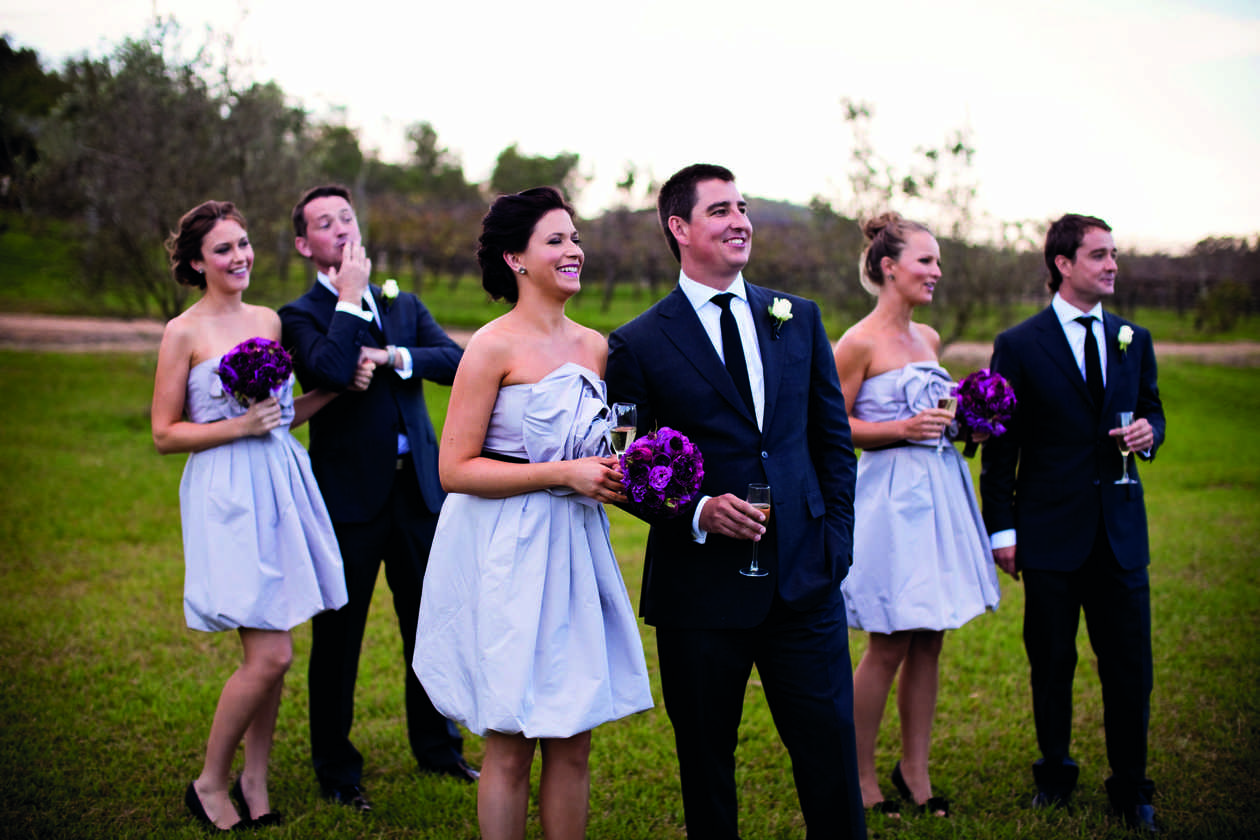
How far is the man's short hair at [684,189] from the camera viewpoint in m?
3.80

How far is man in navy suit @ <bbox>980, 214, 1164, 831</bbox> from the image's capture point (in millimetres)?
4832

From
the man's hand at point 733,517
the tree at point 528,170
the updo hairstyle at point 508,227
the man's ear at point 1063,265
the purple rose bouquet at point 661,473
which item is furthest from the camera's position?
the tree at point 528,170

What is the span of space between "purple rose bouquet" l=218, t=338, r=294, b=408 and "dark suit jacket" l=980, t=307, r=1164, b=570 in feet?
11.8

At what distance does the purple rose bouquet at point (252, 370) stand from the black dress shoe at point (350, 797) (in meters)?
2.14

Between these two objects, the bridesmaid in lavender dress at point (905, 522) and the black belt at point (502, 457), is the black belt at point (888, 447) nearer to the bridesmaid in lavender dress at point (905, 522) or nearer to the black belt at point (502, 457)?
the bridesmaid in lavender dress at point (905, 522)

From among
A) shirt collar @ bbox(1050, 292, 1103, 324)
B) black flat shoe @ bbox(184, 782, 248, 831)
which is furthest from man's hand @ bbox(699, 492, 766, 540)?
black flat shoe @ bbox(184, 782, 248, 831)

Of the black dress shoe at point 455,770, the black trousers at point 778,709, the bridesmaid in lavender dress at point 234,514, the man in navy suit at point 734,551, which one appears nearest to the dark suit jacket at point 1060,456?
the man in navy suit at point 734,551

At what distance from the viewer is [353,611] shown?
5.15 meters

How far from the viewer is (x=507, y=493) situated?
3.55 meters

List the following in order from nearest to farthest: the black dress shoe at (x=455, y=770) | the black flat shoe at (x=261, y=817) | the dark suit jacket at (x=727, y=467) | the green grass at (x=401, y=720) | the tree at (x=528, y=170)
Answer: the dark suit jacket at (x=727, y=467) < the black flat shoe at (x=261, y=817) < the green grass at (x=401, y=720) < the black dress shoe at (x=455, y=770) < the tree at (x=528, y=170)

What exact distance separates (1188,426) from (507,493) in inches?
809

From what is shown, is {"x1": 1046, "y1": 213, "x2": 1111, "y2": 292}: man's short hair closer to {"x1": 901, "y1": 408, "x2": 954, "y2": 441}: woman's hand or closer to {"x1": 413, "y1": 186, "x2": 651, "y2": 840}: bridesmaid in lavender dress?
{"x1": 901, "y1": 408, "x2": 954, "y2": 441}: woman's hand

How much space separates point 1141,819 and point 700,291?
11.4 ft

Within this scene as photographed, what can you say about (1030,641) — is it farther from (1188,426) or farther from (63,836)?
(1188,426)
